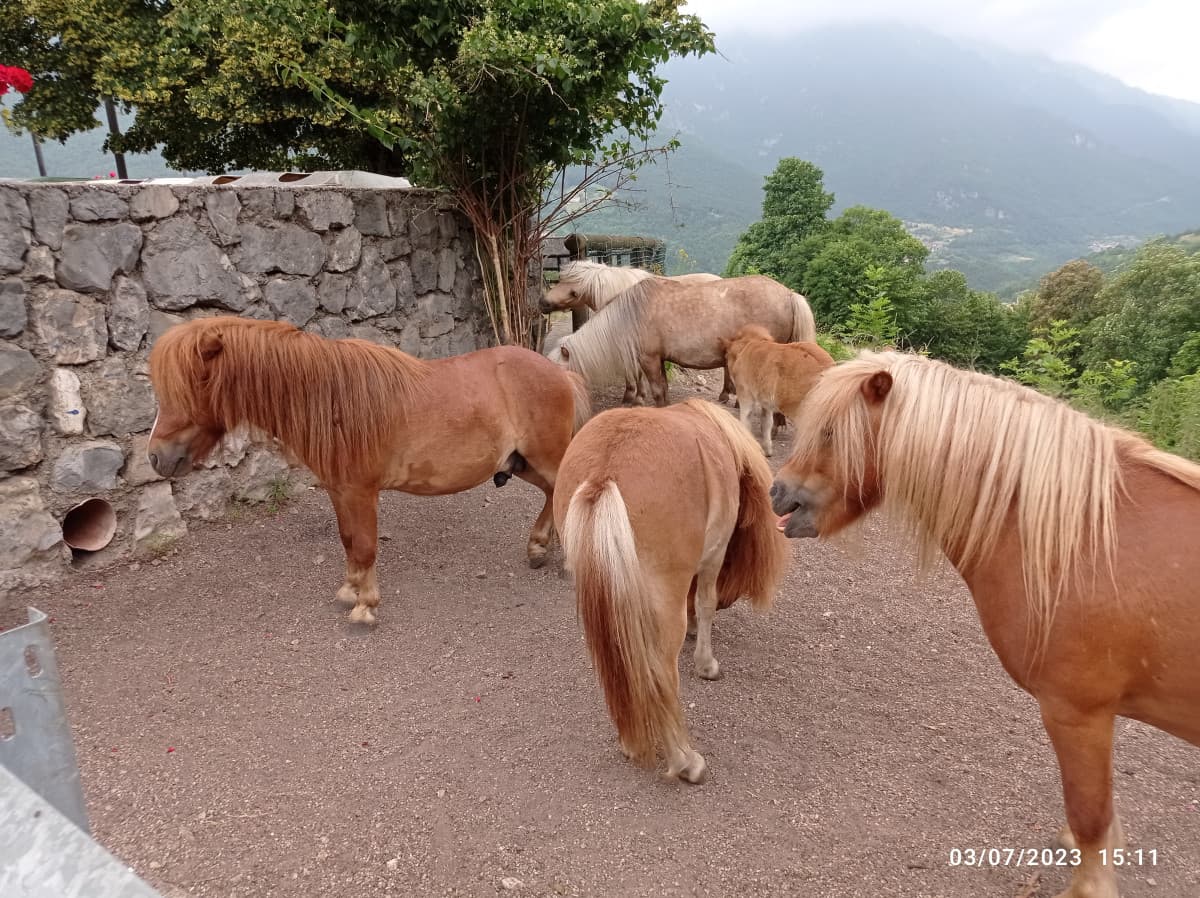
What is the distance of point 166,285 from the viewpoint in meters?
4.18

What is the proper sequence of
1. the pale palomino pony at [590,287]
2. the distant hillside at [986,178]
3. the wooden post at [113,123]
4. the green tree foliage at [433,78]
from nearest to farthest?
the green tree foliage at [433,78], the pale palomino pony at [590,287], the wooden post at [113,123], the distant hillside at [986,178]

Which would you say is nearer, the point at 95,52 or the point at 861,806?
the point at 861,806

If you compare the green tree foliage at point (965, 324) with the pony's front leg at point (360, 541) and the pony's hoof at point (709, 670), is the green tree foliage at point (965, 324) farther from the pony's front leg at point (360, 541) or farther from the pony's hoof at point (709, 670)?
the pony's front leg at point (360, 541)

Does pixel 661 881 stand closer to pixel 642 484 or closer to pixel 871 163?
pixel 642 484

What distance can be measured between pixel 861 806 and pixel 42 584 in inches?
176

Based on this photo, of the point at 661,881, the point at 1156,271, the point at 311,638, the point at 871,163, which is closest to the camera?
the point at 661,881

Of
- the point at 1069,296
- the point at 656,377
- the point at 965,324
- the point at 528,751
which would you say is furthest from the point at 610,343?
the point at 1069,296

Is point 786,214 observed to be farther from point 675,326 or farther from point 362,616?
point 362,616

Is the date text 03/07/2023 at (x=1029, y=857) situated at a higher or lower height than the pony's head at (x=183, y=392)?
lower

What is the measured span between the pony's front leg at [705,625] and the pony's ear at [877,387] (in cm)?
124

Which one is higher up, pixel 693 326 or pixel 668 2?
pixel 668 2

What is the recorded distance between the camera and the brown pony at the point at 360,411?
295cm

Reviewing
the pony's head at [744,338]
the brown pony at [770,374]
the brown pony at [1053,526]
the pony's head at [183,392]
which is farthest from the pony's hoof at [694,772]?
the pony's head at [744,338]

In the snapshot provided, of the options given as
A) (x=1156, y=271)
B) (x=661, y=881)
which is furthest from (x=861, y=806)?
(x=1156, y=271)
